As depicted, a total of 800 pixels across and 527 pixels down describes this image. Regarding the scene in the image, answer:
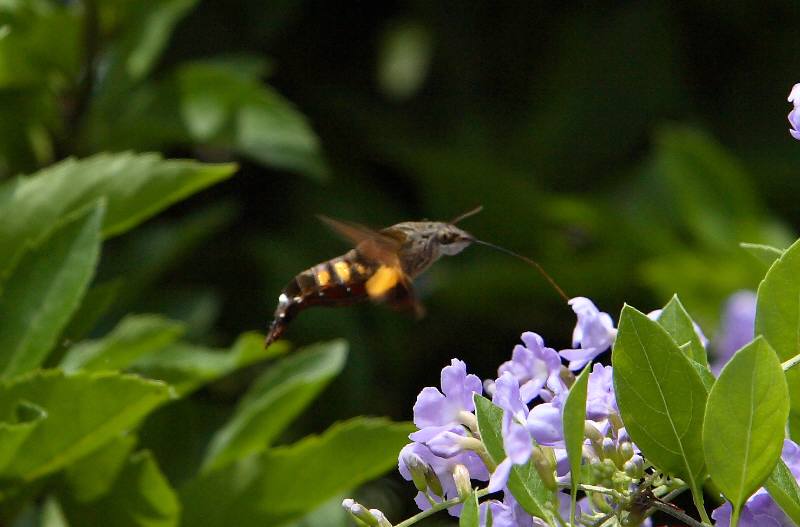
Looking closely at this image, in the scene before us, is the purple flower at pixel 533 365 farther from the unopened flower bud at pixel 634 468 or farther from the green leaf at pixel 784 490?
the green leaf at pixel 784 490

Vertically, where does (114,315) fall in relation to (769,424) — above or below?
below

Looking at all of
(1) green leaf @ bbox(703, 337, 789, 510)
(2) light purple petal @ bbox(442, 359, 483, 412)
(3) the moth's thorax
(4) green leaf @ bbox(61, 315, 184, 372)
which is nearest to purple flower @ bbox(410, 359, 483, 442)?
(2) light purple petal @ bbox(442, 359, 483, 412)

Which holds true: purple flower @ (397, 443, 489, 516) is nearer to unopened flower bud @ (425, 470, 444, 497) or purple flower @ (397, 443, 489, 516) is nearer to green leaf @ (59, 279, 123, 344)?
unopened flower bud @ (425, 470, 444, 497)

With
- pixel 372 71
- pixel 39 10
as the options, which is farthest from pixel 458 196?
pixel 39 10

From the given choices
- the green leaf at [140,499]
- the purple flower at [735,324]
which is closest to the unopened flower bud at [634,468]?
the green leaf at [140,499]

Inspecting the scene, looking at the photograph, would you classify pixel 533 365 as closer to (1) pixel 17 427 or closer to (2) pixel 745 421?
(2) pixel 745 421

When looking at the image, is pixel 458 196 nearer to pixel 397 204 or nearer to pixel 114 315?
pixel 397 204

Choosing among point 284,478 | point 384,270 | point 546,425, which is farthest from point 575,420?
point 284,478
